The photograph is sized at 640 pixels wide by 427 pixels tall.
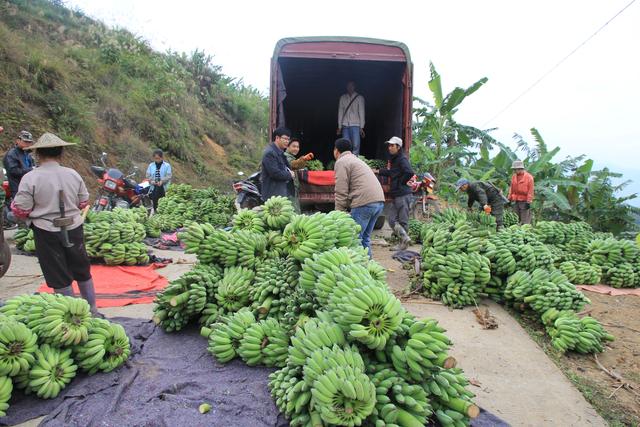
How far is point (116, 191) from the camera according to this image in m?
9.06

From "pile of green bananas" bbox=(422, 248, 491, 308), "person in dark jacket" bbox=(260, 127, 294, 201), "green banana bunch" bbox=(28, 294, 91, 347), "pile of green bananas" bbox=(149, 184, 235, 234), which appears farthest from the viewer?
"pile of green bananas" bbox=(149, 184, 235, 234)

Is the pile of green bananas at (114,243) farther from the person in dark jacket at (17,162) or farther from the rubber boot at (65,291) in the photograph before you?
the rubber boot at (65,291)

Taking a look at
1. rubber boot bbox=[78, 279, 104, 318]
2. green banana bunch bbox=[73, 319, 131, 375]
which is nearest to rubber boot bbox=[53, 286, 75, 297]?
rubber boot bbox=[78, 279, 104, 318]

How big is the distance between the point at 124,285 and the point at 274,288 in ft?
9.74

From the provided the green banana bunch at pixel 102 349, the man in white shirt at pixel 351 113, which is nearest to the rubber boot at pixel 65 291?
the green banana bunch at pixel 102 349

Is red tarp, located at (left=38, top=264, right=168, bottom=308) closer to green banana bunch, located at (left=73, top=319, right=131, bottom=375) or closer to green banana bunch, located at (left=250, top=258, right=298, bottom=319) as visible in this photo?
green banana bunch, located at (left=73, top=319, right=131, bottom=375)

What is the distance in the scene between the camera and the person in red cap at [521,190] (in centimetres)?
981

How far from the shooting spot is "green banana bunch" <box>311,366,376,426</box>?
2037mm

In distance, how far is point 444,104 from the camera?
36.2 feet

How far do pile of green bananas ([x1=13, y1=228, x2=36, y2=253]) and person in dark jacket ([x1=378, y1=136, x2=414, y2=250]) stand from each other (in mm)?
6088

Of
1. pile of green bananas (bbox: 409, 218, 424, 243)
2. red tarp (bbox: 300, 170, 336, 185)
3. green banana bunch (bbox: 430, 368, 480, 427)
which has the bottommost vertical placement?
green banana bunch (bbox: 430, 368, 480, 427)

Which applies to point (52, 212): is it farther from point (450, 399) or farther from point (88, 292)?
point (450, 399)

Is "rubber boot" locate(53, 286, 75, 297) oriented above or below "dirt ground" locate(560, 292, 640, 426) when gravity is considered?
above

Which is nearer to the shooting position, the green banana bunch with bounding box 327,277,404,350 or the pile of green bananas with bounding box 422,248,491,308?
the green banana bunch with bounding box 327,277,404,350
